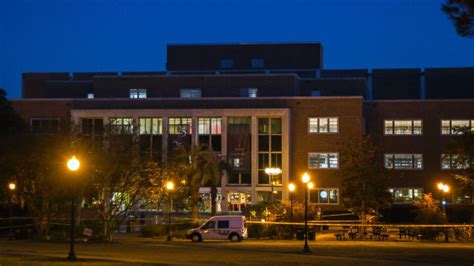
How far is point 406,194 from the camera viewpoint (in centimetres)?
7975

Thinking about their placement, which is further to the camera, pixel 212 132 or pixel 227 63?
pixel 227 63

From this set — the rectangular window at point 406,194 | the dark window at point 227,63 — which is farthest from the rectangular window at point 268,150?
the dark window at point 227,63

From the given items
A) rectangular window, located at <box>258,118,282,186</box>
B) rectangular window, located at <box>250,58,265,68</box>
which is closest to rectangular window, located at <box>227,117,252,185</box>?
rectangular window, located at <box>258,118,282,186</box>

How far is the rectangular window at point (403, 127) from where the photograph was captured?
8025 centimetres

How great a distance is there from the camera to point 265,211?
197ft

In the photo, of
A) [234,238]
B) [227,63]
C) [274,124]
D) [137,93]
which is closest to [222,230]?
[234,238]

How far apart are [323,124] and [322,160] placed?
3.69 meters

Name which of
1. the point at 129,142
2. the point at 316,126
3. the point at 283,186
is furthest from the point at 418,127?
the point at 129,142

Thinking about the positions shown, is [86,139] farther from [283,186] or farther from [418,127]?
[418,127]

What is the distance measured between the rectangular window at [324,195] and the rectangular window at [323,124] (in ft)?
19.7

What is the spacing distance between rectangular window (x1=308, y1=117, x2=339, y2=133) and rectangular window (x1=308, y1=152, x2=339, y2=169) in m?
2.44

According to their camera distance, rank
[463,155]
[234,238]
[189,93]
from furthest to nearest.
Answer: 1. [189,93]
2. [234,238]
3. [463,155]

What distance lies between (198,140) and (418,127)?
22.9 m

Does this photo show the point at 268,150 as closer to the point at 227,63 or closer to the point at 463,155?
the point at 227,63
